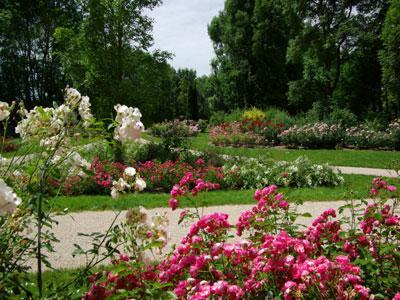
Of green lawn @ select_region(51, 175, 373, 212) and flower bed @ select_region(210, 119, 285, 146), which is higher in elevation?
flower bed @ select_region(210, 119, 285, 146)

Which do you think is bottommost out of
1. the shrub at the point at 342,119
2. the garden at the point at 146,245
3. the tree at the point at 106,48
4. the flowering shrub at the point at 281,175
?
the flowering shrub at the point at 281,175

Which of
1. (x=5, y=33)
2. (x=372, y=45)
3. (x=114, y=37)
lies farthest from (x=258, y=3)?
(x=114, y=37)

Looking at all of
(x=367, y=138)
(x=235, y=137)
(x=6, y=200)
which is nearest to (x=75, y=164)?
(x=6, y=200)

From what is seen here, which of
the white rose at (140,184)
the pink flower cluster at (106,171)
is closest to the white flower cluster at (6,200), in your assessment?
the white rose at (140,184)

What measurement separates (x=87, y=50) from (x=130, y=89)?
5.32 ft

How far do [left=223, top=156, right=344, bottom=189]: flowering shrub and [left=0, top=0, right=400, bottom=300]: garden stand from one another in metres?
0.04

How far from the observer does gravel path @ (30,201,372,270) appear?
450cm

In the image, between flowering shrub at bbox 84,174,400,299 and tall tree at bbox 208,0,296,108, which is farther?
tall tree at bbox 208,0,296,108

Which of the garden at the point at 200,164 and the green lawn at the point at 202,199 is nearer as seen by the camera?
the garden at the point at 200,164

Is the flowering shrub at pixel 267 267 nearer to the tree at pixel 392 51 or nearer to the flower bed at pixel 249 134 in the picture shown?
the flower bed at pixel 249 134

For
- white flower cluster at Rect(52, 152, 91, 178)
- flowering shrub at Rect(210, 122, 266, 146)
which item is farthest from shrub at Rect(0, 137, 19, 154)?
flowering shrub at Rect(210, 122, 266, 146)

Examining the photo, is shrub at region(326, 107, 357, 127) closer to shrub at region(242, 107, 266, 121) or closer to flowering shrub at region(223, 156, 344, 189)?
shrub at region(242, 107, 266, 121)

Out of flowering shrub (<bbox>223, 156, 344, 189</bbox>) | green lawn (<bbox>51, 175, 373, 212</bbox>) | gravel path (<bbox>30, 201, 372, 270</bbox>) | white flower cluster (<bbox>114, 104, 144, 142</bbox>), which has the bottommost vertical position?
gravel path (<bbox>30, 201, 372, 270</bbox>)

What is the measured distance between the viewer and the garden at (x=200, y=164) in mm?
1861
